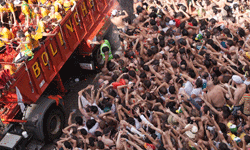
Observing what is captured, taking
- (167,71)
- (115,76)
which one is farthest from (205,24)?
(115,76)

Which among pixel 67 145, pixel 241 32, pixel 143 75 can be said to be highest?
pixel 241 32

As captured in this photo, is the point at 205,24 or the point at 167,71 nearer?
the point at 167,71

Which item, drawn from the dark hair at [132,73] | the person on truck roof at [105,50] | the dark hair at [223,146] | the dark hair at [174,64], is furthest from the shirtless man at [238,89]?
the person on truck roof at [105,50]

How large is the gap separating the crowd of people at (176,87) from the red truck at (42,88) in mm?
1102

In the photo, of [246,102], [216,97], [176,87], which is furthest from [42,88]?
[246,102]

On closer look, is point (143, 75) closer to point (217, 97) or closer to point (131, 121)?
point (131, 121)

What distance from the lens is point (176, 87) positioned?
7578 mm

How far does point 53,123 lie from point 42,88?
105 centimetres

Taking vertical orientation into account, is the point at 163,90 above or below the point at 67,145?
above

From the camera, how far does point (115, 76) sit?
848 cm

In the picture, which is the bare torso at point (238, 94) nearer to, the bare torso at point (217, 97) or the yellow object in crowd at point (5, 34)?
the bare torso at point (217, 97)

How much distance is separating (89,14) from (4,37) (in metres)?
2.75

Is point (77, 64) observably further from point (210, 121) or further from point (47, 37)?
point (210, 121)

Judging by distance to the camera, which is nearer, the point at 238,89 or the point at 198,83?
the point at 238,89
